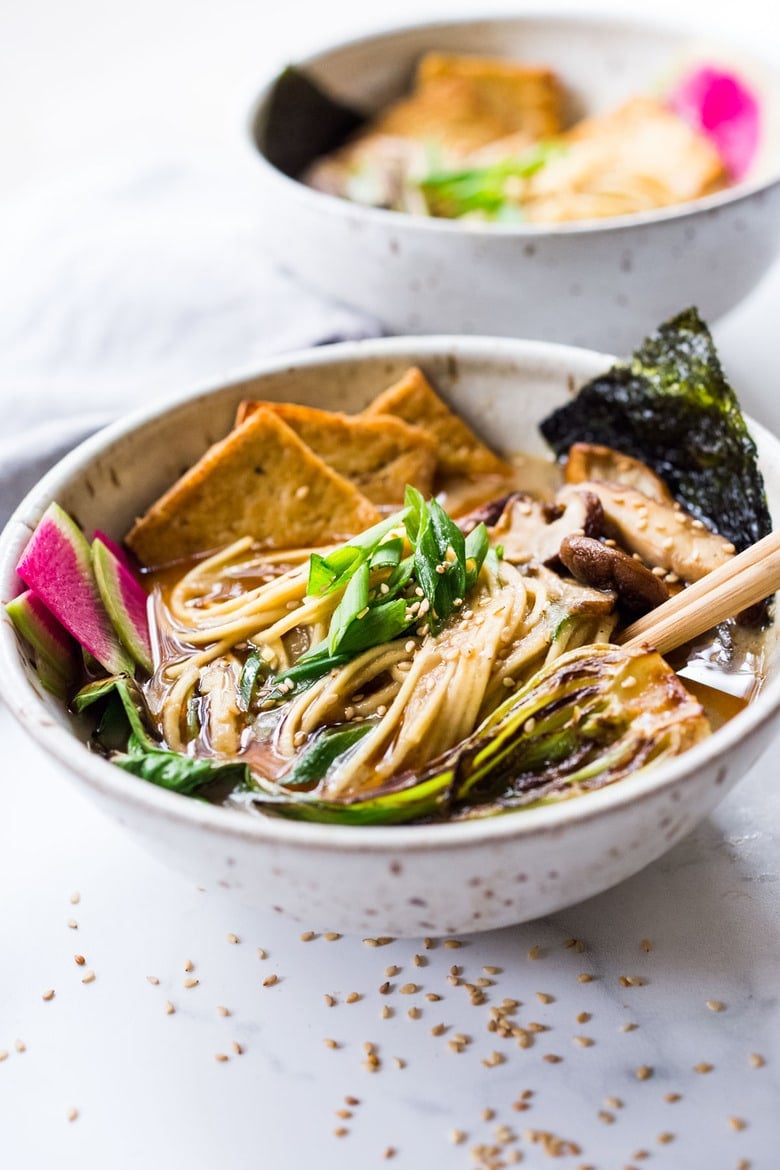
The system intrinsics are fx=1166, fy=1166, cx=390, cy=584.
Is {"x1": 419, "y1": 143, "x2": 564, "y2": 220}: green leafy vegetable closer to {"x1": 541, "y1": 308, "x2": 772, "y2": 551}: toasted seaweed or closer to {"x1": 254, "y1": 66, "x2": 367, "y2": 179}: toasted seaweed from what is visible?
{"x1": 254, "y1": 66, "x2": 367, "y2": 179}: toasted seaweed

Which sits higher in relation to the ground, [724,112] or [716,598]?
[724,112]

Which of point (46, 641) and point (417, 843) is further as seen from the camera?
point (46, 641)

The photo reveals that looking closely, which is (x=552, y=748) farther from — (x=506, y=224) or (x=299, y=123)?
(x=299, y=123)

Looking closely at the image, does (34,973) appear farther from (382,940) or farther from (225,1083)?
(382,940)

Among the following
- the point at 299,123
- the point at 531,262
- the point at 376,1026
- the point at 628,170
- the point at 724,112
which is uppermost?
the point at 299,123

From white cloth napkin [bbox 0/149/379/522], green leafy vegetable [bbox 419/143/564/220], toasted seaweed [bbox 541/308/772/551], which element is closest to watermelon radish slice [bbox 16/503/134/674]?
white cloth napkin [bbox 0/149/379/522]

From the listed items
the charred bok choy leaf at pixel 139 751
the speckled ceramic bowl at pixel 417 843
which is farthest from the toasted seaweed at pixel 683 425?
the charred bok choy leaf at pixel 139 751

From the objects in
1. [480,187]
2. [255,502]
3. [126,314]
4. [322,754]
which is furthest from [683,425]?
[126,314]
